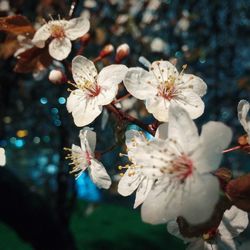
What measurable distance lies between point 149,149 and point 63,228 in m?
1.95

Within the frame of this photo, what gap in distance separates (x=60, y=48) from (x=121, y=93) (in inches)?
42.8

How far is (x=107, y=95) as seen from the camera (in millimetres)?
1041

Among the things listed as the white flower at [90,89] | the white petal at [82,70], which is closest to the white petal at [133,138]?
the white flower at [90,89]

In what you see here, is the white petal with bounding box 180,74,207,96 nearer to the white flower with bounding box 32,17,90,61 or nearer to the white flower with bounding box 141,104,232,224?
the white flower with bounding box 141,104,232,224

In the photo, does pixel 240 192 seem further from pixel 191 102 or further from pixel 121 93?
pixel 121 93

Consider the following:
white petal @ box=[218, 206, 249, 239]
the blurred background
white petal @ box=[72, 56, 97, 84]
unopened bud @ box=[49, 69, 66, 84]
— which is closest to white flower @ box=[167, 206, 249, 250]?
white petal @ box=[218, 206, 249, 239]

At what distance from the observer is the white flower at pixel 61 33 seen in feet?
4.10

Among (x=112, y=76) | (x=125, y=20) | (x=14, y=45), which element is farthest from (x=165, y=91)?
(x=125, y=20)

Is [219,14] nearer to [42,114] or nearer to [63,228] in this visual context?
[42,114]

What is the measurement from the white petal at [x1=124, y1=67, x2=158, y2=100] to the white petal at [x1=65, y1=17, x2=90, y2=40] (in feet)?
1.07

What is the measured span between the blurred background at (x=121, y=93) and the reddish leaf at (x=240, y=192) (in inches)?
49.5

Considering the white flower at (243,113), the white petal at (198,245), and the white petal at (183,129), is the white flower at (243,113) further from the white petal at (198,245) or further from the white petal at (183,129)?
the white petal at (198,245)

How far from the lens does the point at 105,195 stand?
425 inches

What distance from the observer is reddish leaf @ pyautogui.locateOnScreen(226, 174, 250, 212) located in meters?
0.78
